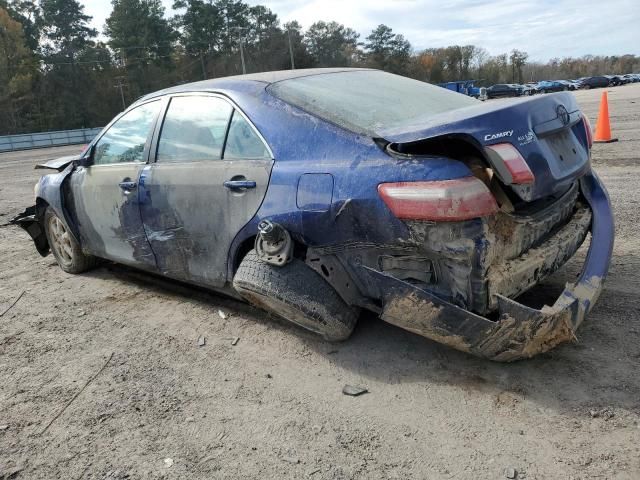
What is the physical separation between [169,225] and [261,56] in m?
72.4

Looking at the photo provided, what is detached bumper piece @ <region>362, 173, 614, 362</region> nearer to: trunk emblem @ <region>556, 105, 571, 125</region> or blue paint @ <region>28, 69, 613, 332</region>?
blue paint @ <region>28, 69, 613, 332</region>

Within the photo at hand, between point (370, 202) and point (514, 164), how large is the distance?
66 cm

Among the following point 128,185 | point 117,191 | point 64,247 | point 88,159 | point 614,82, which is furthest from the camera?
point 614,82

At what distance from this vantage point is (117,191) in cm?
396

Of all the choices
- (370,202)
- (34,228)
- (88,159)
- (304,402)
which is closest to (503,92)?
(34,228)

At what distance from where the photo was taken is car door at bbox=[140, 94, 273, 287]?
3.11 m

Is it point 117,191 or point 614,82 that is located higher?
point 117,191

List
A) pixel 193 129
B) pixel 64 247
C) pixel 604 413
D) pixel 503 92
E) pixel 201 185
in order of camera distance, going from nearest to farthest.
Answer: pixel 604 413
pixel 201 185
pixel 193 129
pixel 64 247
pixel 503 92

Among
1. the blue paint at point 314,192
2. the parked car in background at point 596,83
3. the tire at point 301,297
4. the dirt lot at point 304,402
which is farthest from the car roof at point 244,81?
the parked car in background at point 596,83

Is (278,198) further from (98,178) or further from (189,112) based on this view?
(98,178)

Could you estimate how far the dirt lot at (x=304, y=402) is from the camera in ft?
7.08

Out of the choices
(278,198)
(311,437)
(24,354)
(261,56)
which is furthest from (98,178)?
(261,56)

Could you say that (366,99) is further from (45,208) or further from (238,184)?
(45,208)

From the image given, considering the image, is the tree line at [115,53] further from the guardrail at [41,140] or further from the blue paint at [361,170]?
the blue paint at [361,170]
